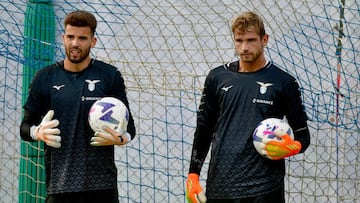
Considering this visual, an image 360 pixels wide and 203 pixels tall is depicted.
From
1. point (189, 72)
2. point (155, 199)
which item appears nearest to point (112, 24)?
point (189, 72)

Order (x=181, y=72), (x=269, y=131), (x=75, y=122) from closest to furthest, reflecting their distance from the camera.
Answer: (x=269, y=131), (x=75, y=122), (x=181, y=72)

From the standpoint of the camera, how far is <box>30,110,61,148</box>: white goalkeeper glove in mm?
3383

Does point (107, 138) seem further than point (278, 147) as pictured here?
Yes

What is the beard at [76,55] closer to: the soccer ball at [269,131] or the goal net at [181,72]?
the soccer ball at [269,131]

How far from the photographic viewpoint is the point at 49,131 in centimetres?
338

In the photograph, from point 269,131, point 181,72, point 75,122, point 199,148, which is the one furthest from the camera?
point 181,72

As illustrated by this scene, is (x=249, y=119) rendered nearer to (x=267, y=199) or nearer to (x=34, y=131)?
(x=267, y=199)

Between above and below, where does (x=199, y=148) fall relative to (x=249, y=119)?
below

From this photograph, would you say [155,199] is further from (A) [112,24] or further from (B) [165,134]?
(A) [112,24]

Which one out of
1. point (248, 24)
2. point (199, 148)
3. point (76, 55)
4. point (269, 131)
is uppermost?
point (248, 24)

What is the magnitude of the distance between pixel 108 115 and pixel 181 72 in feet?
5.09

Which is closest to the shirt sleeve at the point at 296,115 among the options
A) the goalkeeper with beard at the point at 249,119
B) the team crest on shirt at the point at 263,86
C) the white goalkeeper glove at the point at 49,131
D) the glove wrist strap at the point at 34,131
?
the goalkeeper with beard at the point at 249,119

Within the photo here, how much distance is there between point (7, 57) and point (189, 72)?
4.02ft

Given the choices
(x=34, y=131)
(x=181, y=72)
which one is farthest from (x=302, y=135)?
(x=181, y=72)
